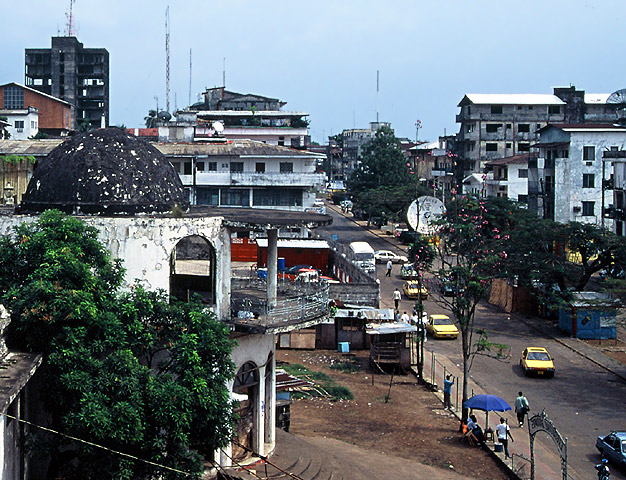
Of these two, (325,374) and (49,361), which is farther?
(325,374)

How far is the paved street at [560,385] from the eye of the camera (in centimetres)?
2752

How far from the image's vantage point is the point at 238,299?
22000mm

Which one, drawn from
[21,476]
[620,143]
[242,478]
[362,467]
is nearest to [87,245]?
[21,476]

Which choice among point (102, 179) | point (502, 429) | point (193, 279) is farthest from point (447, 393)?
point (102, 179)

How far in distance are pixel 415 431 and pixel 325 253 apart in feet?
93.0

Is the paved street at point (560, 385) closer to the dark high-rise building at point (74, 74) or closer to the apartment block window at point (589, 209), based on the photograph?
the apartment block window at point (589, 209)

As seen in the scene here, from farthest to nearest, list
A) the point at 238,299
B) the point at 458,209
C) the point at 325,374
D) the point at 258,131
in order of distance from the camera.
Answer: the point at 258,131 < the point at 458,209 < the point at 325,374 < the point at 238,299

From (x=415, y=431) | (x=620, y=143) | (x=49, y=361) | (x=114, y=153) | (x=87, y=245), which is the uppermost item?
(x=620, y=143)

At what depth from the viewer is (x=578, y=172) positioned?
226ft

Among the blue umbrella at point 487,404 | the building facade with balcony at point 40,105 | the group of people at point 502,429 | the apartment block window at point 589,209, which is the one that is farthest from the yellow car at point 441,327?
the building facade with balcony at point 40,105

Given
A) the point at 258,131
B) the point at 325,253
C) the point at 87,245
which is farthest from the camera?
the point at 258,131

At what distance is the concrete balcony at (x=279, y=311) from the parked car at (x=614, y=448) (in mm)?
9235

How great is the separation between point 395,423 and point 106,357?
47.3 feet

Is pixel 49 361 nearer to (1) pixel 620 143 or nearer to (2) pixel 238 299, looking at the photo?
(2) pixel 238 299
